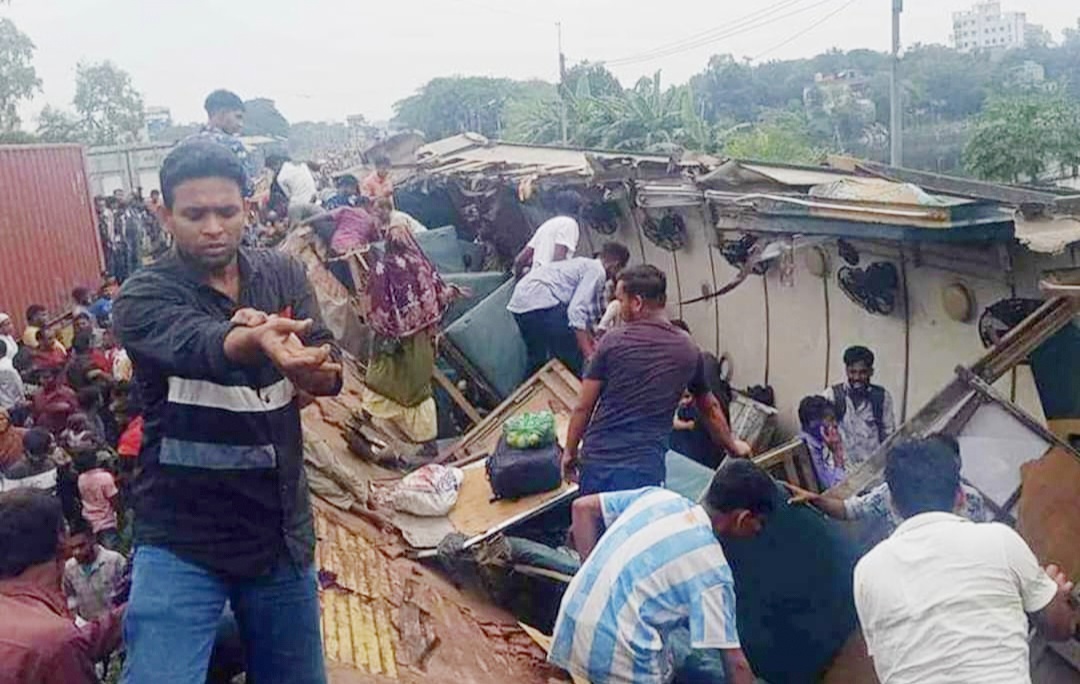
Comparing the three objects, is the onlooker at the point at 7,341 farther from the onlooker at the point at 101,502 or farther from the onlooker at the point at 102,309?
the onlooker at the point at 101,502

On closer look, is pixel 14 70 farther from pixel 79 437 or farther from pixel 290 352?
pixel 290 352

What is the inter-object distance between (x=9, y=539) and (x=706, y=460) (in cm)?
444

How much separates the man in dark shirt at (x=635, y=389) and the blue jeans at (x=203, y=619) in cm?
217

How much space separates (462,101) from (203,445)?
5753 cm

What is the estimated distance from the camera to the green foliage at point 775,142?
23.1 m

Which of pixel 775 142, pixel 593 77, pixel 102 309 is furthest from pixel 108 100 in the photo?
pixel 102 309

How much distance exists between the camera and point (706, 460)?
6.52m

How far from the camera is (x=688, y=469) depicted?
17.4 feet

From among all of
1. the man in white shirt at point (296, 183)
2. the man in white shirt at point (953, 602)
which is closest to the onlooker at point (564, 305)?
the man in white shirt at point (296, 183)

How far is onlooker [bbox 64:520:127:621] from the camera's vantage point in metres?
4.92

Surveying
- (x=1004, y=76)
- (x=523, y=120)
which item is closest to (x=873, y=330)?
(x=523, y=120)

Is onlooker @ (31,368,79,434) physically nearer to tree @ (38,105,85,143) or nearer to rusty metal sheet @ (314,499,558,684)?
rusty metal sheet @ (314,499,558,684)

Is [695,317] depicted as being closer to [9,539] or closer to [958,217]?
[958,217]

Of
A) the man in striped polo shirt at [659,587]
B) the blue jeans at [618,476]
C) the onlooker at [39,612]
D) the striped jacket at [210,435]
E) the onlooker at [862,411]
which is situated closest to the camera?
the striped jacket at [210,435]
